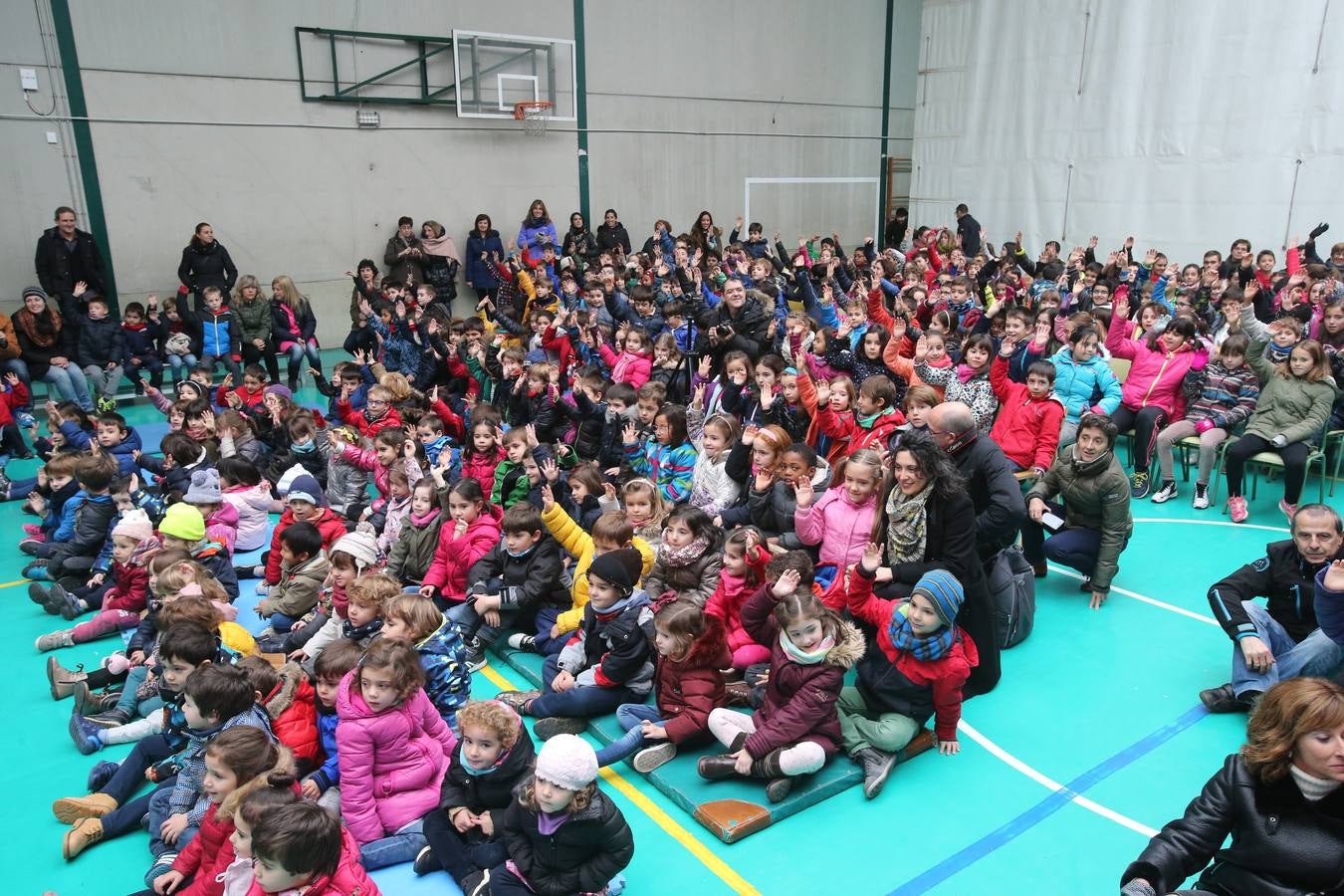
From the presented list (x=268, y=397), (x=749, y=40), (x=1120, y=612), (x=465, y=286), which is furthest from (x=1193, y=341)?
(x=749, y=40)

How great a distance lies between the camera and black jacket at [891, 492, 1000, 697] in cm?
443

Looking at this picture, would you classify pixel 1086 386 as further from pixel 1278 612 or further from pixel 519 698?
pixel 519 698

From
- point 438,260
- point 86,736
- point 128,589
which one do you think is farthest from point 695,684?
point 438,260

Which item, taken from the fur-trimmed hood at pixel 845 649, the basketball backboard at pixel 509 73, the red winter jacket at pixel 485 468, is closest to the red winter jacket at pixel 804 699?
the fur-trimmed hood at pixel 845 649

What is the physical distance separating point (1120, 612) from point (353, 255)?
1250cm

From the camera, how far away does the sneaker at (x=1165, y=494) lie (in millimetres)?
7422

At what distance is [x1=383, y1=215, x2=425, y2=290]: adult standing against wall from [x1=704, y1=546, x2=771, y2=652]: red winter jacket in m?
10.7

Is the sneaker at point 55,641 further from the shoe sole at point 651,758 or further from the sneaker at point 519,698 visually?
the shoe sole at point 651,758

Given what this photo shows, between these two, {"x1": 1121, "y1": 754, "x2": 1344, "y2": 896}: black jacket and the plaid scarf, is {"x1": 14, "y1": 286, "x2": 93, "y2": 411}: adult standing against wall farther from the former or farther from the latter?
{"x1": 1121, "y1": 754, "x2": 1344, "y2": 896}: black jacket

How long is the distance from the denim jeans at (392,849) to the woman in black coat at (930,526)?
95.4 inches

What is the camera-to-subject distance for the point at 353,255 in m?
14.5

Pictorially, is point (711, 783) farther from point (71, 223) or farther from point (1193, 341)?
point (71, 223)

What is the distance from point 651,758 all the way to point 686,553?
1.17 metres

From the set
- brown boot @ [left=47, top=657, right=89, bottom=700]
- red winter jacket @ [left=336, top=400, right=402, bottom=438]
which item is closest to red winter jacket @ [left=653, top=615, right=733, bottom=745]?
brown boot @ [left=47, top=657, right=89, bottom=700]
